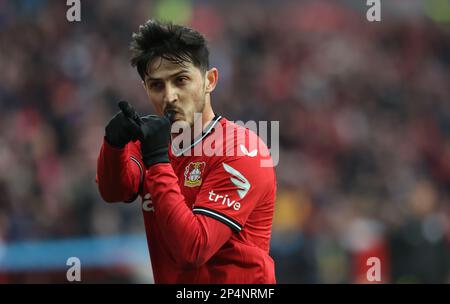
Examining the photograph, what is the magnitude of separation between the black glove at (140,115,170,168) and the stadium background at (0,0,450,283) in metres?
4.02

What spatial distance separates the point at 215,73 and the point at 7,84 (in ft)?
20.9

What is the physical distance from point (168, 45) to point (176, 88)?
0.19 metres

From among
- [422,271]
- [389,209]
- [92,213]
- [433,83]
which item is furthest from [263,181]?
[433,83]

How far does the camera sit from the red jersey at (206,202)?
→ 342 cm

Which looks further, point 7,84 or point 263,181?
point 7,84

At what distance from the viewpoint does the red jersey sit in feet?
11.2

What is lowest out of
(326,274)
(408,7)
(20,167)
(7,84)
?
(326,274)

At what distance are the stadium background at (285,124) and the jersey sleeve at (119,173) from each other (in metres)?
3.60

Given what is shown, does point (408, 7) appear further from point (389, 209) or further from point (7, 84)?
point (7, 84)

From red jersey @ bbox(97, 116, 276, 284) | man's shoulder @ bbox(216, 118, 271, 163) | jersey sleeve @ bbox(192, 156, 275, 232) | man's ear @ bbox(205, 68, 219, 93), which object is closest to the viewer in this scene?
red jersey @ bbox(97, 116, 276, 284)

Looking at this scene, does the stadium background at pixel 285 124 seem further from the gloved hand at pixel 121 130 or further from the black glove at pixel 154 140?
the black glove at pixel 154 140

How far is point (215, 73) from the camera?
3912 mm

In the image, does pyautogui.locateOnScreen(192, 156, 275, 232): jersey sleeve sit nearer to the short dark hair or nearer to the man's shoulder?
the man's shoulder

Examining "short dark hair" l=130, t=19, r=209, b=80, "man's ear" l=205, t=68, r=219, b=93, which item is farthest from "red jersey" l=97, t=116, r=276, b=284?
"short dark hair" l=130, t=19, r=209, b=80
